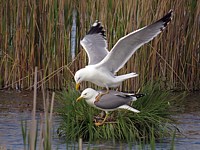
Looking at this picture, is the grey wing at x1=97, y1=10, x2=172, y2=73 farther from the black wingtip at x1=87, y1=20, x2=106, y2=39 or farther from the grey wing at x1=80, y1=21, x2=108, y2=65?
the black wingtip at x1=87, y1=20, x2=106, y2=39

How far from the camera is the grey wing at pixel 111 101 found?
8469mm

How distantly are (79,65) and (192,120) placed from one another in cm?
223

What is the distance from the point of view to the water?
8.51m

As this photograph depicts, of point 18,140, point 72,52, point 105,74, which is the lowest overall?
point 18,140

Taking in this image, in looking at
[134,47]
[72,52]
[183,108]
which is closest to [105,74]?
[134,47]

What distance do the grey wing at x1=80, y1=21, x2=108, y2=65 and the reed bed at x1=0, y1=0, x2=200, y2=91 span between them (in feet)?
3.05

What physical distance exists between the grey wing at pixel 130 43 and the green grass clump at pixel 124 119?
0.54 m

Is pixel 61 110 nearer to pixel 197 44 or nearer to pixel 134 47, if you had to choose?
pixel 134 47

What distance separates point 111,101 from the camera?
853cm

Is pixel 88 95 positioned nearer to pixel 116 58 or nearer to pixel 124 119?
pixel 124 119

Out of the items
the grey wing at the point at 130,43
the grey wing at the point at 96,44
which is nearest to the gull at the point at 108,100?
the grey wing at the point at 130,43

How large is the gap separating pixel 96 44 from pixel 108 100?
163 centimetres

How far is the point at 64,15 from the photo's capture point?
1165cm

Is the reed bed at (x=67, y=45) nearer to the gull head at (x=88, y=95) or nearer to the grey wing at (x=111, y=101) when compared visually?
the grey wing at (x=111, y=101)
